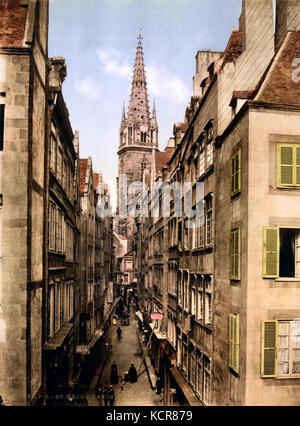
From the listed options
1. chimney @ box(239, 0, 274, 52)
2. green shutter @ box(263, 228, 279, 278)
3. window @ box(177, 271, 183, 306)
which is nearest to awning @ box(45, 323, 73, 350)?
window @ box(177, 271, 183, 306)

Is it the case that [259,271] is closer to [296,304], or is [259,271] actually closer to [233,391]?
[296,304]

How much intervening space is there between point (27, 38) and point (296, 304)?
1086 centimetres

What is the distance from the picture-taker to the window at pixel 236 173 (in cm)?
1222

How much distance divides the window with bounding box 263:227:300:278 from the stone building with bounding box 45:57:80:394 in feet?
28.4

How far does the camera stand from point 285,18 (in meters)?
13.2

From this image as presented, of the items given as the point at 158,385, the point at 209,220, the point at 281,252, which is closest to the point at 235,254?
the point at 281,252

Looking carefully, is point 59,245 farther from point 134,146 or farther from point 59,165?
point 134,146

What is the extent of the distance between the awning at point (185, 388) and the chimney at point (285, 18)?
13.7 metres

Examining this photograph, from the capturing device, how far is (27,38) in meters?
13.1

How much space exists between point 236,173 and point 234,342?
4.80 metres

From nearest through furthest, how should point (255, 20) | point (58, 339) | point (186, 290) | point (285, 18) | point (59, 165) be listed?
point (285, 18) < point (255, 20) < point (58, 339) < point (59, 165) < point (186, 290)

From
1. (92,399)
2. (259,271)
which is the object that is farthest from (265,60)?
(92,399)

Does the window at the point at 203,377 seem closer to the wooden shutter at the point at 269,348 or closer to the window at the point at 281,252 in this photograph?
the wooden shutter at the point at 269,348

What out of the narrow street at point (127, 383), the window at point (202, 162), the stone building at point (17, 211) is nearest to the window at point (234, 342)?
the stone building at point (17, 211)
